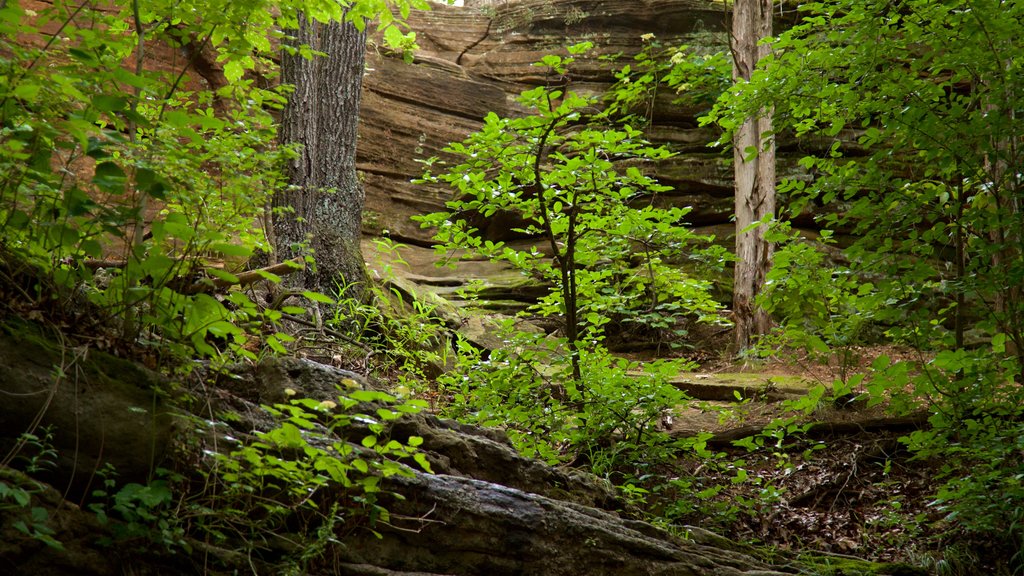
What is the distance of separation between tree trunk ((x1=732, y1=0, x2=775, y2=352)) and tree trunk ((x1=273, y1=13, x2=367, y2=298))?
5.75 meters

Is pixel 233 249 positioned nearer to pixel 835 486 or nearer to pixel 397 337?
pixel 397 337

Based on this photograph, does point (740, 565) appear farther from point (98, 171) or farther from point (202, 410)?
point (98, 171)

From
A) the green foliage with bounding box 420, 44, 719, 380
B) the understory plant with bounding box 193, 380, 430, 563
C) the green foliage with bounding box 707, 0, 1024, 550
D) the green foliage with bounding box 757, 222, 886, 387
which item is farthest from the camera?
the green foliage with bounding box 420, 44, 719, 380

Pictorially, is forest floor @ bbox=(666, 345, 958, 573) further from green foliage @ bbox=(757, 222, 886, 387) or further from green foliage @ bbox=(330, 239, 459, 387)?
green foliage @ bbox=(330, 239, 459, 387)

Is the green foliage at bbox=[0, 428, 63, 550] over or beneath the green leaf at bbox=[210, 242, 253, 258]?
beneath

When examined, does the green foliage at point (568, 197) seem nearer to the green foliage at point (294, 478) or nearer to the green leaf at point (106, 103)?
the green foliage at point (294, 478)

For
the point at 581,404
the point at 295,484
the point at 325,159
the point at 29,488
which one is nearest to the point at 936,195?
the point at 581,404

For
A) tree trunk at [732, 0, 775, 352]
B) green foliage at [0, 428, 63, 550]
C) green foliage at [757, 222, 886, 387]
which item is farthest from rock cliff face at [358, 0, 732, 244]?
green foliage at [0, 428, 63, 550]

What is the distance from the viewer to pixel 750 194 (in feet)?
34.4

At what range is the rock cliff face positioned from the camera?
13.0 m

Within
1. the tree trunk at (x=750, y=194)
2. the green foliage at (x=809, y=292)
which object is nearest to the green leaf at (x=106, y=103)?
the green foliage at (x=809, y=292)

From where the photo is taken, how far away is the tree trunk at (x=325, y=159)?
633 centimetres

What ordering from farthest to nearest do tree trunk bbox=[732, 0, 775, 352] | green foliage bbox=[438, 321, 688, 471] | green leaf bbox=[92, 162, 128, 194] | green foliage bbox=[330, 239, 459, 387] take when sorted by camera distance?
tree trunk bbox=[732, 0, 775, 352] → green foliage bbox=[330, 239, 459, 387] → green foliage bbox=[438, 321, 688, 471] → green leaf bbox=[92, 162, 128, 194]

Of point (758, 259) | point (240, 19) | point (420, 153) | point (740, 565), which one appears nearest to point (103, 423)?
point (240, 19)
